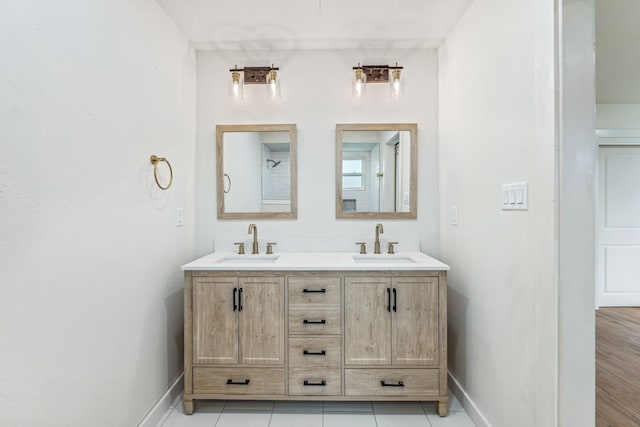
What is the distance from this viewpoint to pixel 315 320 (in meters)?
1.80

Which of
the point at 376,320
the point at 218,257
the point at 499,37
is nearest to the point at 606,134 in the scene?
the point at 499,37

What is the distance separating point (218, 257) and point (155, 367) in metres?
0.74

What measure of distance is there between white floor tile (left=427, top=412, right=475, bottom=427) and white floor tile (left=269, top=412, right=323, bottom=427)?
2.16ft

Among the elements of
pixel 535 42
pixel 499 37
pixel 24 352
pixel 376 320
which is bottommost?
pixel 376 320

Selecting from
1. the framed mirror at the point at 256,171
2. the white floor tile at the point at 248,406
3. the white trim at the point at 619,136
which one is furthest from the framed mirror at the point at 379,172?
the white trim at the point at 619,136

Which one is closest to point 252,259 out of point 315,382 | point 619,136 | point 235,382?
point 235,382

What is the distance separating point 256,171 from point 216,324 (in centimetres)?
114

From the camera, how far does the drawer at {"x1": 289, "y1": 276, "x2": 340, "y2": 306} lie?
181 cm

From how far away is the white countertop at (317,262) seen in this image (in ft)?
5.89

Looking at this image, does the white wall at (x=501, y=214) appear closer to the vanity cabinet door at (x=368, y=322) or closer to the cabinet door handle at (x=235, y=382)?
the vanity cabinet door at (x=368, y=322)

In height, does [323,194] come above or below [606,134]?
below

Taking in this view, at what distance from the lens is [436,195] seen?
7.78 feet

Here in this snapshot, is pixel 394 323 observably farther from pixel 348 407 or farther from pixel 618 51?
pixel 618 51

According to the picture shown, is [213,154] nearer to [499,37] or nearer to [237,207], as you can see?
[237,207]
